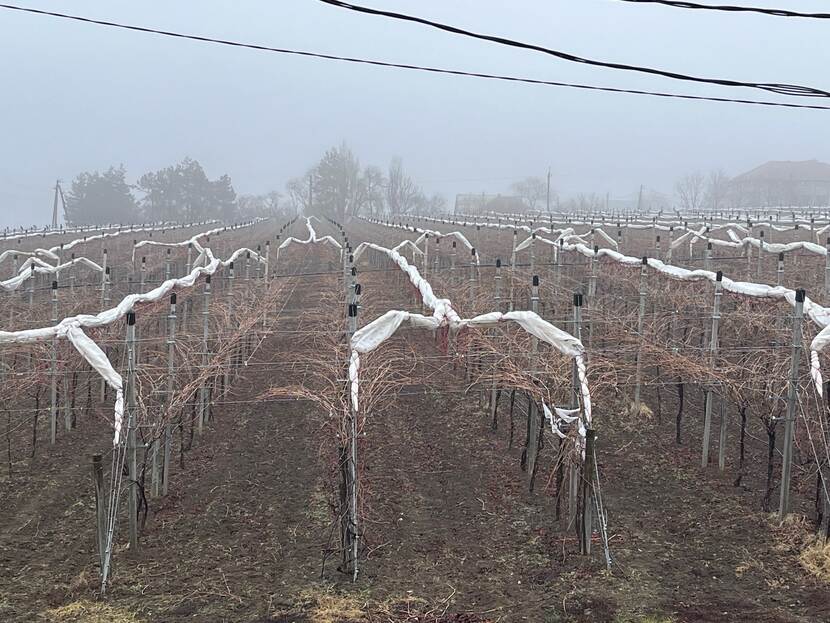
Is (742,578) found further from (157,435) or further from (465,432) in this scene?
(157,435)

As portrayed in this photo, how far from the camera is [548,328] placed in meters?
8.41

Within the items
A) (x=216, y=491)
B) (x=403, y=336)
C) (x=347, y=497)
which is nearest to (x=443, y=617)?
(x=347, y=497)

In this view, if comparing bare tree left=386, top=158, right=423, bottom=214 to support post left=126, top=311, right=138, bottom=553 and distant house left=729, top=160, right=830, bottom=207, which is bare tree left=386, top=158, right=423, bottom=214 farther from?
support post left=126, top=311, right=138, bottom=553

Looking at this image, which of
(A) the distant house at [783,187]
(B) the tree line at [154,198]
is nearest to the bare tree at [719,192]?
(A) the distant house at [783,187]

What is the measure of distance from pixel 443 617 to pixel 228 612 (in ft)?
5.76

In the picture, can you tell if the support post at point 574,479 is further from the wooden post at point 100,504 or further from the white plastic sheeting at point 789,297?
the wooden post at point 100,504

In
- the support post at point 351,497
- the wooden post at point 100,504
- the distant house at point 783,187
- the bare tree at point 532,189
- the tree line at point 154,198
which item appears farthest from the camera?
the bare tree at point 532,189

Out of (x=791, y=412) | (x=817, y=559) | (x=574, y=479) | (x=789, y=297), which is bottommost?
(x=817, y=559)

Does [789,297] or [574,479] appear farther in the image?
[789,297]

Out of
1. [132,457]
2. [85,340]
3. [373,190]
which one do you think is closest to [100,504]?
[132,457]

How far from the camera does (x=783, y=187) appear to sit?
112938mm

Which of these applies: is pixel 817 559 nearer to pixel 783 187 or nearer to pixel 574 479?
pixel 574 479

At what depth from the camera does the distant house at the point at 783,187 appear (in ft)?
350

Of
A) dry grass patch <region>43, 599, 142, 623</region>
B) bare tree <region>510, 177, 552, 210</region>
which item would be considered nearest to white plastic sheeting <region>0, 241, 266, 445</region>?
dry grass patch <region>43, 599, 142, 623</region>
